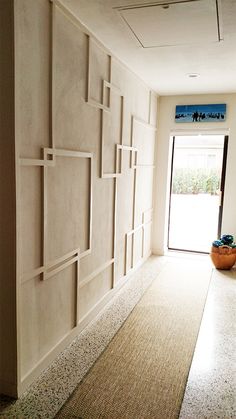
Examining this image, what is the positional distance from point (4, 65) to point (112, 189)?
1785 mm

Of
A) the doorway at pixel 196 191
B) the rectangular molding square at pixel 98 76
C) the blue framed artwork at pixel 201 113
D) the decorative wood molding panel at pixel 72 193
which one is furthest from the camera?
the doorway at pixel 196 191

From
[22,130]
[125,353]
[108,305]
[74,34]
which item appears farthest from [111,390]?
[74,34]

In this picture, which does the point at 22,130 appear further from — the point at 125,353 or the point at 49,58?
the point at 125,353

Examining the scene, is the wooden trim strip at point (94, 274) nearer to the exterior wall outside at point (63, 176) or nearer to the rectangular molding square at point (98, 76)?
the exterior wall outside at point (63, 176)

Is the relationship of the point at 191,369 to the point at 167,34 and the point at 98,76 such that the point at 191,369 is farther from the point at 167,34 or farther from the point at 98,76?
the point at 167,34

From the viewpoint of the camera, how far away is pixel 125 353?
8.42ft

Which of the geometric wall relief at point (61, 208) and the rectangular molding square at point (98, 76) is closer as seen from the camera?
the geometric wall relief at point (61, 208)

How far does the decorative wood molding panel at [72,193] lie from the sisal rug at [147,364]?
0.38 m

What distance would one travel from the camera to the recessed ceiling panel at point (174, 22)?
2.18 metres

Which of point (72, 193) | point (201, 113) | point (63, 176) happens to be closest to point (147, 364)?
point (72, 193)

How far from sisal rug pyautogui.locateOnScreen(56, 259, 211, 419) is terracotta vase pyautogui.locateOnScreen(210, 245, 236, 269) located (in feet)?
3.16

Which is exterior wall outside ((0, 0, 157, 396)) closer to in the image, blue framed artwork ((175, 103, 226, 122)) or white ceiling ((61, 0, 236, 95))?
white ceiling ((61, 0, 236, 95))

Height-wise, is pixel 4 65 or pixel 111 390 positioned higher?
pixel 4 65

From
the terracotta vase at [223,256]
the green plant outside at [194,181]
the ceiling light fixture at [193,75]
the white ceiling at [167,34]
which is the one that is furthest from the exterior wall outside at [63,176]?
the green plant outside at [194,181]
